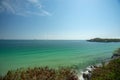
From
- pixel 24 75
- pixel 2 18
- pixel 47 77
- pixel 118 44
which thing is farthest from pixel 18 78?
pixel 118 44

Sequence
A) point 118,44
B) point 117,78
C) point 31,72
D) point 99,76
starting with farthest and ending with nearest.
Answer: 1. point 118,44
2. point 31,72
3. point 99,76
4. point 117,78

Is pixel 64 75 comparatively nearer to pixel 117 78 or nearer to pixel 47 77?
pixel 47 77

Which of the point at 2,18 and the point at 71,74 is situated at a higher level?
the point at 2,18

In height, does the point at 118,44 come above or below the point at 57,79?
above

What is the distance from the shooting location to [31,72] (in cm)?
469

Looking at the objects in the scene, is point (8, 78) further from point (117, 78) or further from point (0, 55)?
point (0, 55)

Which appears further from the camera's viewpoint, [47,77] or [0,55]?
[0,55]

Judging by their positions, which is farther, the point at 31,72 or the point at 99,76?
the point at 31,72

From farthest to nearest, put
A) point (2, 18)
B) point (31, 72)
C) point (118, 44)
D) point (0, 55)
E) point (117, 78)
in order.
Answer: point (0, 55) < point (118, 44) < point (2, 18) < point (31, 72) < point (117, 78)

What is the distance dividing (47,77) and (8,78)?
0.85m

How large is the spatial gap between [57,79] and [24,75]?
720 mm

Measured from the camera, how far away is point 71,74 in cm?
474

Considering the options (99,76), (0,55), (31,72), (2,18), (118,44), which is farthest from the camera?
(0,55)

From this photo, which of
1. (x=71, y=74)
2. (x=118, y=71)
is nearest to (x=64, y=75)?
(x=71, y=74)
